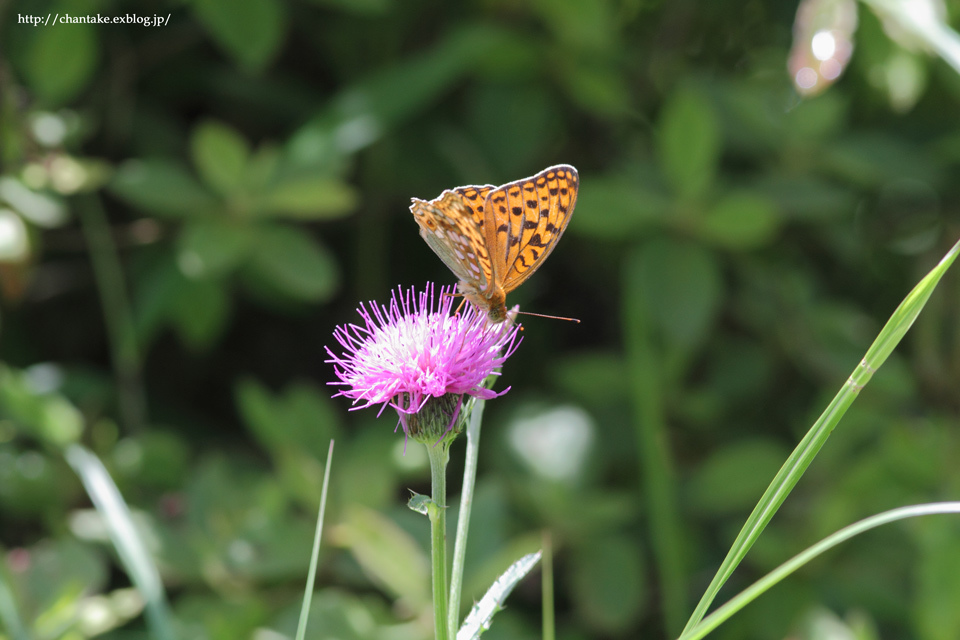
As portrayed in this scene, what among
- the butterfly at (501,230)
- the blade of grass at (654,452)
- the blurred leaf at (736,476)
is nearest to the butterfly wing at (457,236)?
the butterfly at (501,230)

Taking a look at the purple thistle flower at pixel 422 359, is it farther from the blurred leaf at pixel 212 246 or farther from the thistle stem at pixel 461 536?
the blurred leaf at pixel 212 246

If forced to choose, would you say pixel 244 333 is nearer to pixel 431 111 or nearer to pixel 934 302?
pixel 431 111

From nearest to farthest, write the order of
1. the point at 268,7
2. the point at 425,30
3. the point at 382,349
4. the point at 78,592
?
the point at 382,349, the point at 78,592, the point at 268,7, the point at 425,30

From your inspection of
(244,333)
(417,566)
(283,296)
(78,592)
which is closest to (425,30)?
(283,296)

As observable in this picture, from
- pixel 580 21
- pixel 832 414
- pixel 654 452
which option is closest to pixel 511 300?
pixel 654 452

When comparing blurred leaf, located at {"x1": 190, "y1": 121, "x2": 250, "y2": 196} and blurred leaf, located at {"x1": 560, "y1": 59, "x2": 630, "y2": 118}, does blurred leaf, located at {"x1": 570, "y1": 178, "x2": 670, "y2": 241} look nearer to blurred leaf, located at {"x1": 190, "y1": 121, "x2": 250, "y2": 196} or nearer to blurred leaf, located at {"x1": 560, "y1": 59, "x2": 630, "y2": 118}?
blurred leaf, located at {"x1": 560, "y1": 59, "x2": 630, "y2": 118}

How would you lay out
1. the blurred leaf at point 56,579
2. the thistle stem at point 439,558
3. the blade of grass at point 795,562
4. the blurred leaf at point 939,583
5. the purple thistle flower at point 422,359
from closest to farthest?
the blade of grass at point 795,562, the thistle stem at point 439,558, the purple thistle flower at point 422,359, the blurred leaf at point 56,579, the blurred leaf at point 939,583

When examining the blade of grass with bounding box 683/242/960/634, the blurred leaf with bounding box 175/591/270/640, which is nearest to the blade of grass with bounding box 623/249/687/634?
the blurred leaf with bounding box 175/591/270/640

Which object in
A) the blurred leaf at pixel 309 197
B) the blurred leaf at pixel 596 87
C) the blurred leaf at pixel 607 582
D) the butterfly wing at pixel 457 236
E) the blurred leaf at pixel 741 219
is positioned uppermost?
the blurred leaf at pixel 596 87
